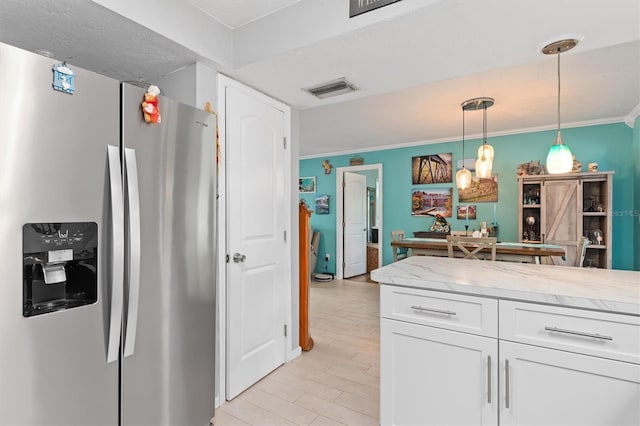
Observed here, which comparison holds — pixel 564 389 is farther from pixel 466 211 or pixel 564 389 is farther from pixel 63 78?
pixel 466 211

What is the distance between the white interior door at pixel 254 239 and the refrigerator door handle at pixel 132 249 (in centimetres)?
83

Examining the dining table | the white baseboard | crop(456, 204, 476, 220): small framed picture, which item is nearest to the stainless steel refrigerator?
the white baseboard

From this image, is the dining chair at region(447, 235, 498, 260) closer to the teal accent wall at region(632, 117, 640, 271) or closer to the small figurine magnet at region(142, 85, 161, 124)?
the teal accent wall at region(632, 117, 640, 271)

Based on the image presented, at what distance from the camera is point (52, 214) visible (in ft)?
3.78

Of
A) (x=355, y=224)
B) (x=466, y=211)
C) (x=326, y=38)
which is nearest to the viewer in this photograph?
(x=326, y=38)

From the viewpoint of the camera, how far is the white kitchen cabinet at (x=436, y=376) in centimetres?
147

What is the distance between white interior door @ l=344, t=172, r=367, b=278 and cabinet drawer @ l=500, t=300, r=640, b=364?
195 inches

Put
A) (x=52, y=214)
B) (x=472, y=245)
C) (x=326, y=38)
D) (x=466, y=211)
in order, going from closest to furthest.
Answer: (x=52, y=214) < (x=326, y=38) < (x=472, y=245) < (x=466, y=211)

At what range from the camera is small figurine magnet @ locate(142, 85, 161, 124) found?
4.73 ft

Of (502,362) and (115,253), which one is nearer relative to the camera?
(115,253)

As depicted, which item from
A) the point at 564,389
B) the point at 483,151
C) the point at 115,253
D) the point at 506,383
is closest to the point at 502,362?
the point at 506,383

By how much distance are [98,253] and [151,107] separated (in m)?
0.66

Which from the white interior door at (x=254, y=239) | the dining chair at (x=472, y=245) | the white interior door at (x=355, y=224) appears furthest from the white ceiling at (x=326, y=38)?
the white interior door at (x=355, y=224)

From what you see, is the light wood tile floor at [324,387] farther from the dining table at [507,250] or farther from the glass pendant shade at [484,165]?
the glass pendant shade at [484,165]
